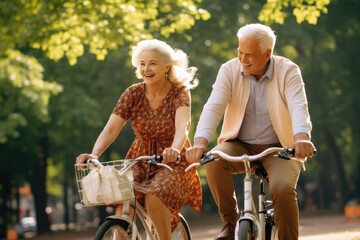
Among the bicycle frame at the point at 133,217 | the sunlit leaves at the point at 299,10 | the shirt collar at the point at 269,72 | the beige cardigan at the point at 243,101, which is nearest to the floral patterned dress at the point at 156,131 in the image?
the bicycle frame at the point at 133,217

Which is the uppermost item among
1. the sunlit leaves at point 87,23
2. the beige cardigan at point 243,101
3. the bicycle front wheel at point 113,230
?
the sunlit leaves at point 87,23

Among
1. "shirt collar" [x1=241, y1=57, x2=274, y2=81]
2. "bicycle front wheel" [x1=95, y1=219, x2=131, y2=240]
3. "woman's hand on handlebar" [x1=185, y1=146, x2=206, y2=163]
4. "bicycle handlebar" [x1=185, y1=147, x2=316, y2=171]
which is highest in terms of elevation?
"shirt collar" [x1=241, y1=57, x2=274, y2=81]

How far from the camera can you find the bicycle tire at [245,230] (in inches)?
232

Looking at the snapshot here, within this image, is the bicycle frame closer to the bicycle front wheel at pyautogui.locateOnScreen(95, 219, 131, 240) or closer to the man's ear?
the bicycle front wheel at pyautogui.locateOnScreen(95, 219, 131, 240)

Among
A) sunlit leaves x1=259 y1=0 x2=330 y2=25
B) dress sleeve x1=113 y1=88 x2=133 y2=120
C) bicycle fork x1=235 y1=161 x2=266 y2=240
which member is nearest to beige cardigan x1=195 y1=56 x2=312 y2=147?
bicycle fork x1=235 y1=161 x2=266 y2=240

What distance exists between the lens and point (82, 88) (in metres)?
32.5

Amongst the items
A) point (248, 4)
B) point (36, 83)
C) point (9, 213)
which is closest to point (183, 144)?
point (36, 83)

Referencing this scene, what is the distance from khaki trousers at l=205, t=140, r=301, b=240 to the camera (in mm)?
6238

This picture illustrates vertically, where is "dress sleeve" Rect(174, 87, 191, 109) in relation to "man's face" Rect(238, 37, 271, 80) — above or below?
below

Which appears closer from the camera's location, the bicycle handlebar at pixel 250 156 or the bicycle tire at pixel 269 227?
the bicycle handlebar at pixel 250 156

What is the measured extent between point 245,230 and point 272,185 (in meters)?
0.46

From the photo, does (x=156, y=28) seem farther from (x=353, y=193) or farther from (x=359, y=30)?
(x=353, y=193)

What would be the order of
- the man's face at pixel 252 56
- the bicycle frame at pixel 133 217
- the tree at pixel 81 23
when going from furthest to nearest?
the tree at pixel 81 23 < the bicycle frame at pixel 133 217 < the man's face at pixel 252 56

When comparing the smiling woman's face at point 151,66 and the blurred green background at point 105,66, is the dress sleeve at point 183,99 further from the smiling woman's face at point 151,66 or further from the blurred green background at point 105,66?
the blurred green background at point 105,66
